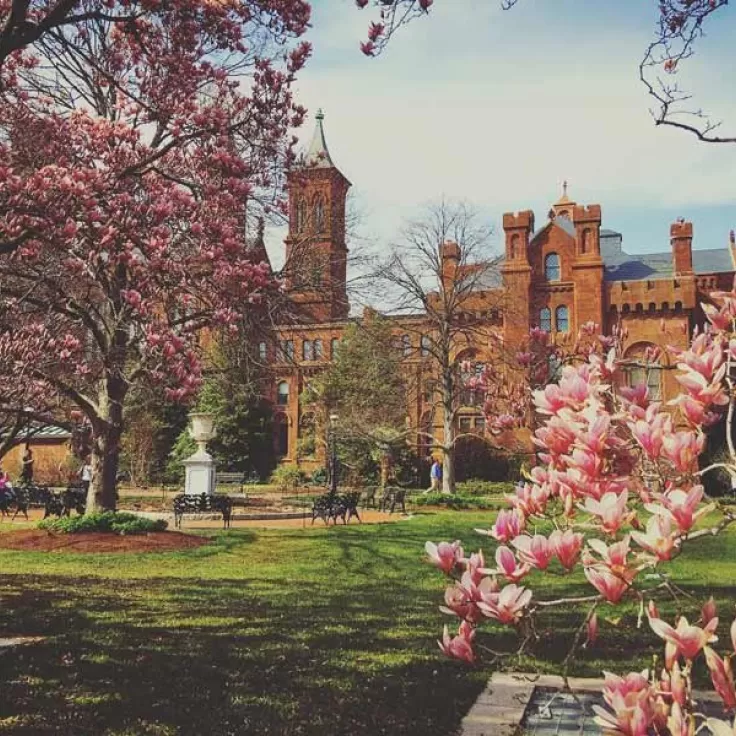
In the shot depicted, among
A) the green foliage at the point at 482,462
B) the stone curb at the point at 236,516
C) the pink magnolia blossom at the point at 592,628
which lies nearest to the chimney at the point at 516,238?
the green foliage at the point at 482,462

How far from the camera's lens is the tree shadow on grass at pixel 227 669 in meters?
4.54

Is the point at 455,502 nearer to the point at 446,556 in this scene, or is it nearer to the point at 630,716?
the point at 446,556

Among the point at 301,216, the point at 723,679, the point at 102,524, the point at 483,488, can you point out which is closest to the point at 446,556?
the point at 723,679

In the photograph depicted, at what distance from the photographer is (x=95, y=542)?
1388cm

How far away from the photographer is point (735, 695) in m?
1.51

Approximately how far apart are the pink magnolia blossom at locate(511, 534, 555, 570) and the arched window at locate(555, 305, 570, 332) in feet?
140

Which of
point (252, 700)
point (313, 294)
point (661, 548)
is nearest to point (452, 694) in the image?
point (252, 700)

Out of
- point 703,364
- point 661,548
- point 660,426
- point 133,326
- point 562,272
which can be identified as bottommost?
point 661,548

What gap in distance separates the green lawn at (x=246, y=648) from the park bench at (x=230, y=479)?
64.9ft

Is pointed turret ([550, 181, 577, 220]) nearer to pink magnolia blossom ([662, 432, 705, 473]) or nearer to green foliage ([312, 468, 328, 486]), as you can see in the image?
green foliage ([312, 468, 328, 486])

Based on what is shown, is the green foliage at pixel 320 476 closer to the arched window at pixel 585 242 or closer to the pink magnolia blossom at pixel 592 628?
the arched window at pixel 585 242

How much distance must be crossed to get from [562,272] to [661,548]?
43794 millimetres

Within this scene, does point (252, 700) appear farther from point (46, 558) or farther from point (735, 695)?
point (46, 558)

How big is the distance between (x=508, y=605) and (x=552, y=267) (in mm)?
43936
